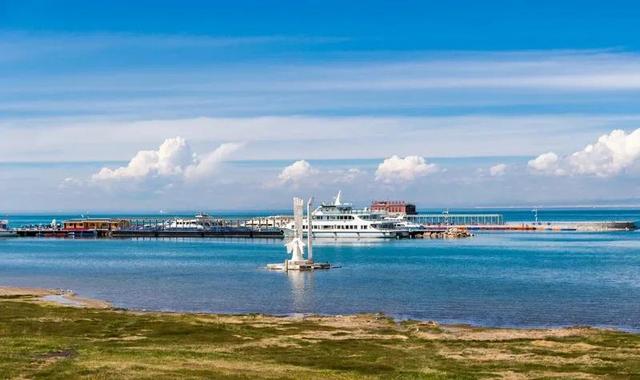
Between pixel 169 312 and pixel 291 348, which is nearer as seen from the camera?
pixel 291 348

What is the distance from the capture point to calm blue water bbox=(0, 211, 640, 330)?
71.6 meters

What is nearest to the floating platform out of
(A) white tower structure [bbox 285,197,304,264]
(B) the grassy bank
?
(A) white tower structure [bbox 285,197,304,264]

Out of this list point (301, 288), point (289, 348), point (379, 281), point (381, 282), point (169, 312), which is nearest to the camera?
point (289, 348)

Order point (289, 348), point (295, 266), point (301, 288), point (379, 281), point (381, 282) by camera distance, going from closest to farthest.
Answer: point (289, 348), point (301, 288), point (381, 282), point (379, 281), point (295, 266)

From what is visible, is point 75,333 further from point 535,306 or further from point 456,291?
point 456,291

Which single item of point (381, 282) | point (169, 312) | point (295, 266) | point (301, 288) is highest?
point (295, 266)

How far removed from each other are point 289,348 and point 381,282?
2035 inches

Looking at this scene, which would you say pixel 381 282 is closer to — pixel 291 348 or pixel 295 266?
pixel 295 266

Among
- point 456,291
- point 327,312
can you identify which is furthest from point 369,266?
point 327,312

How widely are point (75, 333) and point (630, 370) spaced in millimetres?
32045

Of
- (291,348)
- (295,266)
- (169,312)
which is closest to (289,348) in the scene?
(291,348)

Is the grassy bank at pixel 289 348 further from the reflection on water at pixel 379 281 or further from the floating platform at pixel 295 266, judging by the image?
the floating platform at pixel 295 266

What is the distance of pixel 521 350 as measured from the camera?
4675 centimetres

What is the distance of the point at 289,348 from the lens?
155 feet
